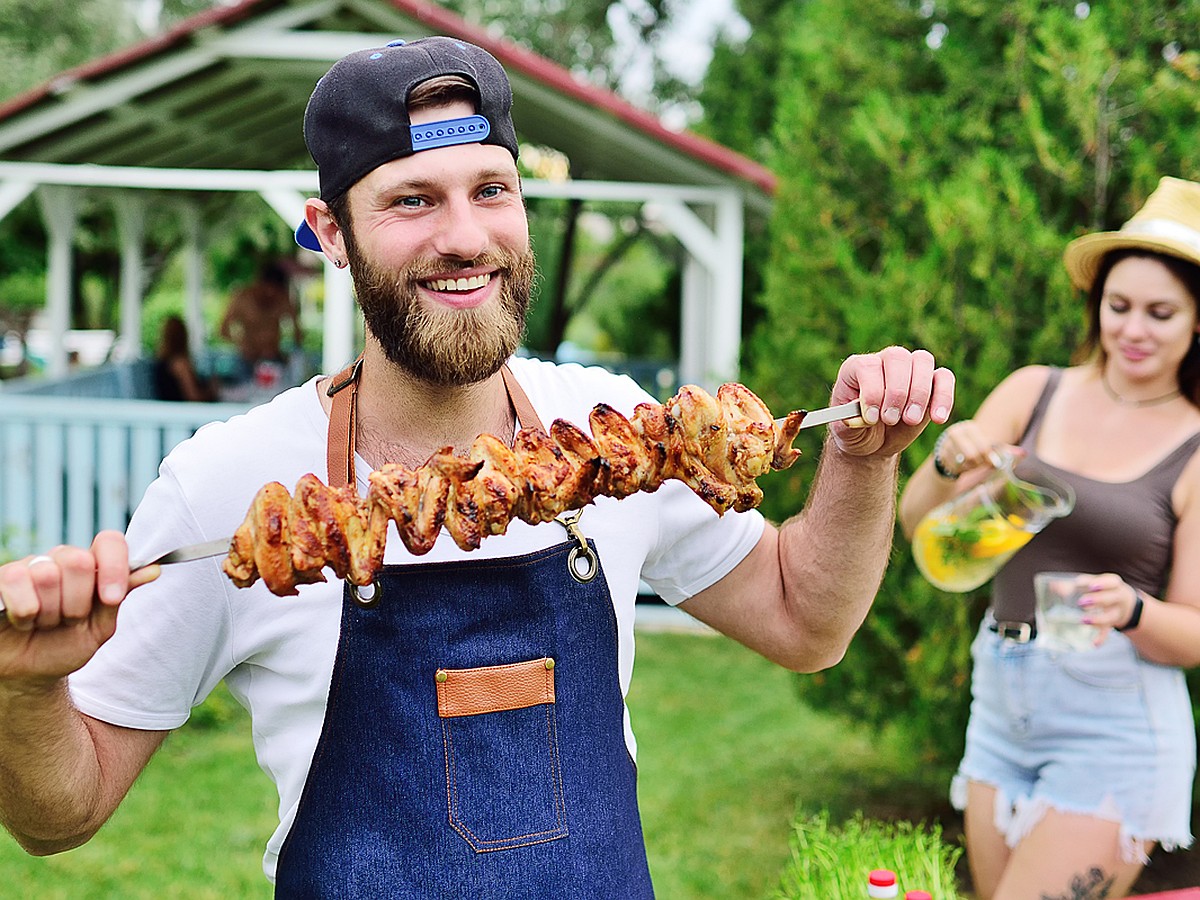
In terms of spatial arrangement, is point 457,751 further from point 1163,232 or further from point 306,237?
point 1163,232

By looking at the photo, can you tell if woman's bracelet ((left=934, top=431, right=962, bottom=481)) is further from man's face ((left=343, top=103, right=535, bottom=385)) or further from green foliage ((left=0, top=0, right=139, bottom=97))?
green foliage ((left=0, top=0, right=139, bottom=97))

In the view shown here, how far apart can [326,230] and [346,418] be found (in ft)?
1.20

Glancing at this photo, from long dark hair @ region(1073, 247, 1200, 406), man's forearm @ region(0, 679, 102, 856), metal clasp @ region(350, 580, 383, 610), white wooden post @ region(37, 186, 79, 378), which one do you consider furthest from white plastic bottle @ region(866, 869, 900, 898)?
white wooden post @ region(37, 186, 79, 378)

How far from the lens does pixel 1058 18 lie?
15.6ft

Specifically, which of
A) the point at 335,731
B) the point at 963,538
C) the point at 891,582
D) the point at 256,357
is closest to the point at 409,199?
the point at 335,731

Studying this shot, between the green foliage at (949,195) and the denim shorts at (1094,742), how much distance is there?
1.30 m

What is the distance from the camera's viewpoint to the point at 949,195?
486 cm

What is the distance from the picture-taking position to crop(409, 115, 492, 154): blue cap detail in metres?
2.03

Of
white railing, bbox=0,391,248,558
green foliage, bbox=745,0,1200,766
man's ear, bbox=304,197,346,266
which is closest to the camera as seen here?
man's ear, bbox=304,197,346,266

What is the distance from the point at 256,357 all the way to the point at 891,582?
7.86 meters

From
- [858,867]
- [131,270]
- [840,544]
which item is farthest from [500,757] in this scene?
[131,270]

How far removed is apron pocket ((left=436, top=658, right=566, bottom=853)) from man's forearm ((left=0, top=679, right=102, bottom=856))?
21.0 inches

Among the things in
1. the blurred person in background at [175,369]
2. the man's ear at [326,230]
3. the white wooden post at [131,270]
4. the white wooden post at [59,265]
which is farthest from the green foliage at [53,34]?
the man's ear at [326,230]

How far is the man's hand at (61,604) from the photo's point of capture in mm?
1621
